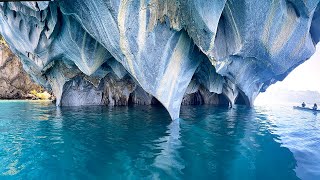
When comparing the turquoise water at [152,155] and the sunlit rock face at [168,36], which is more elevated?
the sunlit rock face at [168,36]

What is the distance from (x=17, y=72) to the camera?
45.7 m

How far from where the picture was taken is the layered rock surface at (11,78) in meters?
43.8

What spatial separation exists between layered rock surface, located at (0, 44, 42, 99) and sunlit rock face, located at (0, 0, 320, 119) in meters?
31.9

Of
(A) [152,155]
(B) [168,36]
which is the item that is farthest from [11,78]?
(A) [152,155]

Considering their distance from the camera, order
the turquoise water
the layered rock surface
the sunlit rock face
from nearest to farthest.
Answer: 1. the turquoise water
2. the sunlit rock face
3. the layered rock surface

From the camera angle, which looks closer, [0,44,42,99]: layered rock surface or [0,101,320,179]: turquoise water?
[0,101,320,179]: turquoise water

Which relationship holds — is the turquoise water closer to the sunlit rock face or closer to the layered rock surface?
the sunlit rock face

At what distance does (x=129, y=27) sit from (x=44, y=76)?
16.3 m

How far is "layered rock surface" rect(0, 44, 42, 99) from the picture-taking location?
4384 centimetres

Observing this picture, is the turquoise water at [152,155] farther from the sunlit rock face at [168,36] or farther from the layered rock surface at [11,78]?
the layered rock surface at [11,78]

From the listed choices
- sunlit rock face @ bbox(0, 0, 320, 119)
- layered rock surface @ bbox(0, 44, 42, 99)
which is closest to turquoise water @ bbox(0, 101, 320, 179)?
sunlit rock face @ bbox(0, 0, 320, 119)

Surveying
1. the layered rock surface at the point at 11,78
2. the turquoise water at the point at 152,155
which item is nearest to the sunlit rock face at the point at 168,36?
the turquoise water at the point at 152,155

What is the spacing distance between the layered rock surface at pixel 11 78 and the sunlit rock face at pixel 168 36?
3191cm

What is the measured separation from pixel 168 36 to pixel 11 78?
44.8 metres
